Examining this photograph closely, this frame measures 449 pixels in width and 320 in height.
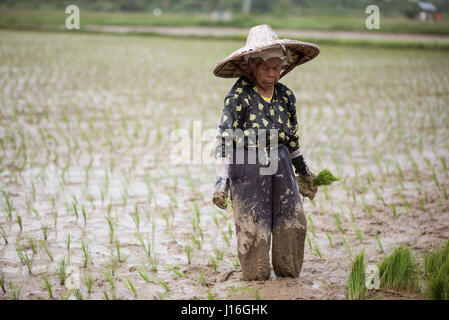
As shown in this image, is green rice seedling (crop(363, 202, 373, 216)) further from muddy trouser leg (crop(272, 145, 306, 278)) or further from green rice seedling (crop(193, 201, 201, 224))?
muddy trouser leg (crop(272, 145, 306, 278))

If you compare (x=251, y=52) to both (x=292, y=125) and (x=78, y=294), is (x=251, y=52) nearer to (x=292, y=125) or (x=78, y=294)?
(x=292, y=125)

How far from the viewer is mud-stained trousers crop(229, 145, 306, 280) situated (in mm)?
2695

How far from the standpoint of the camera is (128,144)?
20.6ft

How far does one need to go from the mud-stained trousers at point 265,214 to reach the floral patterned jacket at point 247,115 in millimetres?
107

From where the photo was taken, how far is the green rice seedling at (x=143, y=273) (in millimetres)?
2935

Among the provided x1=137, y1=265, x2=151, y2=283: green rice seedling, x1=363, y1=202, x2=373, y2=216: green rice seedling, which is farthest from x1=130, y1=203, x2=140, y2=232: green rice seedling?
x1=363, y1=202, x2=373, y2=216: green rice seedling

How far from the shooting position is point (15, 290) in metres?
2.77

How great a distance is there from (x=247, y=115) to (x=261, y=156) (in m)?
0.23

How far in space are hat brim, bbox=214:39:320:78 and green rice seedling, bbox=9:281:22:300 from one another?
158cm

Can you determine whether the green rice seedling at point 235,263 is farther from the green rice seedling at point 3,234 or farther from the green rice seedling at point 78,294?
the green rice seedling at point 3,234

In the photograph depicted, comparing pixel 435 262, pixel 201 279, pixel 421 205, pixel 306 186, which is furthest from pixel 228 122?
pixel 421 205
